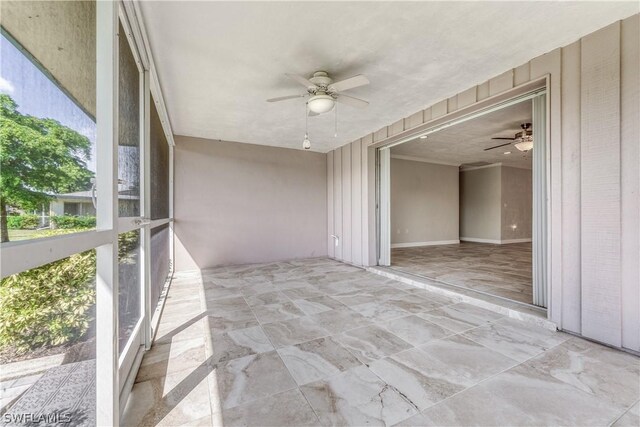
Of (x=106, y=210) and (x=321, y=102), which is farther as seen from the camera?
(x=321, y=102)

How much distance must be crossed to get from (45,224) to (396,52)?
2.87m

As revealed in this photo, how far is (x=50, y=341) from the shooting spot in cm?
88

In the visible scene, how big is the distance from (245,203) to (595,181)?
5342 millimetres

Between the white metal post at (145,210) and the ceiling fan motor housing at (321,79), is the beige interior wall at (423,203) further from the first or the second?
the white metal post at (145,210)

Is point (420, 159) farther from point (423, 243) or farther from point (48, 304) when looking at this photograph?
point (48, 304)

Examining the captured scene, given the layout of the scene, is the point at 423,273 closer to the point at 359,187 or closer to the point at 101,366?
the point at 359,187

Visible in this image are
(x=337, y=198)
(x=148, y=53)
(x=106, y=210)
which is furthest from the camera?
(x=337, y=198)

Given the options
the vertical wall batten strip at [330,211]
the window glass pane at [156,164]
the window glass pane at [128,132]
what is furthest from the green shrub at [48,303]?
the vertical wall batten strip at [330,211]

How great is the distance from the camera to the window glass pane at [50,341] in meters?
0.73

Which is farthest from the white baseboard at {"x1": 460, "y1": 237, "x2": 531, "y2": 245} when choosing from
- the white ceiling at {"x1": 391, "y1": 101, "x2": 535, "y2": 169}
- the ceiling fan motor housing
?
the ceiling fan motor housing

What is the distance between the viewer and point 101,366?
1209 millimetres

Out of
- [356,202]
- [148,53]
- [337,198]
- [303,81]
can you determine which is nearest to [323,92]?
[303,81]

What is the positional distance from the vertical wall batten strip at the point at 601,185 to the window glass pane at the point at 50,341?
3540 mm

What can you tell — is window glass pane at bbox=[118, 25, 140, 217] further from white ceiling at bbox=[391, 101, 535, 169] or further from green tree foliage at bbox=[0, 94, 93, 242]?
white ceiling at bbox=[391, 101, 535, 169]
